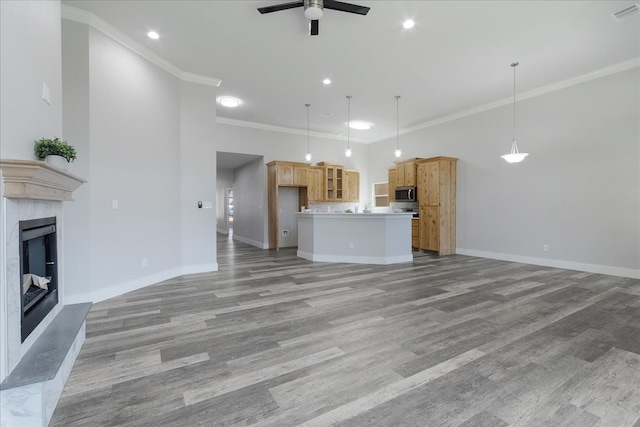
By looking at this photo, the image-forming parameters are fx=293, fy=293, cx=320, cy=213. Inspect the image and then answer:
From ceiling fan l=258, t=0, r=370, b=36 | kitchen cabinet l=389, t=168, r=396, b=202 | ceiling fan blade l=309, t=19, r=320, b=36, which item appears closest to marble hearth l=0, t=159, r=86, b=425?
ceiling fan l=258, t=0, r=370, b=36

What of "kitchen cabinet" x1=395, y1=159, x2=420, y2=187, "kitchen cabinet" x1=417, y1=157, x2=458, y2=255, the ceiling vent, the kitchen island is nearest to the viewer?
the ceiling vent

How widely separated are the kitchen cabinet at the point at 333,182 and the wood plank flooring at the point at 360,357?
486 cm

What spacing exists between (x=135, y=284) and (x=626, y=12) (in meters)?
6.96

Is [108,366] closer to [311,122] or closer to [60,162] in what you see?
[60,162]

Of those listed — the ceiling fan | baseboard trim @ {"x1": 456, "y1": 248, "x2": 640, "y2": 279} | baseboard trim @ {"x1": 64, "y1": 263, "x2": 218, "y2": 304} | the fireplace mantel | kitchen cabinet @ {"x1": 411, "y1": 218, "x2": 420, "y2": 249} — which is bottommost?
baseboard trim @ {"x1": 456, "y1": 248, "x2": 640, "y2": 279}

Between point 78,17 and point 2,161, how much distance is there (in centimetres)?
298

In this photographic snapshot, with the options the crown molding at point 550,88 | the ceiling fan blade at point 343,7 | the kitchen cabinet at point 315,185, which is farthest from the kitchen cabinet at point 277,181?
the ceiling fan blade at point 343,7

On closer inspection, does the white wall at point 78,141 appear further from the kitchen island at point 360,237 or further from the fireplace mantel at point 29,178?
the kitchen island at point 360,237

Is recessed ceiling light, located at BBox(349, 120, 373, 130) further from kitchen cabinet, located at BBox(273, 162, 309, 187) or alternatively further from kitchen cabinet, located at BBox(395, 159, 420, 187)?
kitchen cabinet, located at BBox(273, 162, 309, 187)

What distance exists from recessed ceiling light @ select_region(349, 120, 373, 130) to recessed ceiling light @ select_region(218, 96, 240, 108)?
3.00 meters

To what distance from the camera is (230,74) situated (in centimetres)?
502

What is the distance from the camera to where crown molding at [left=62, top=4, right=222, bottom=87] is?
3339 millimetres

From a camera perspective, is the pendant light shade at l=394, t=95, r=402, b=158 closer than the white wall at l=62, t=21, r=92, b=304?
No

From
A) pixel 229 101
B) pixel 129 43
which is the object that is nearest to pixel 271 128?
pixel 229 101
